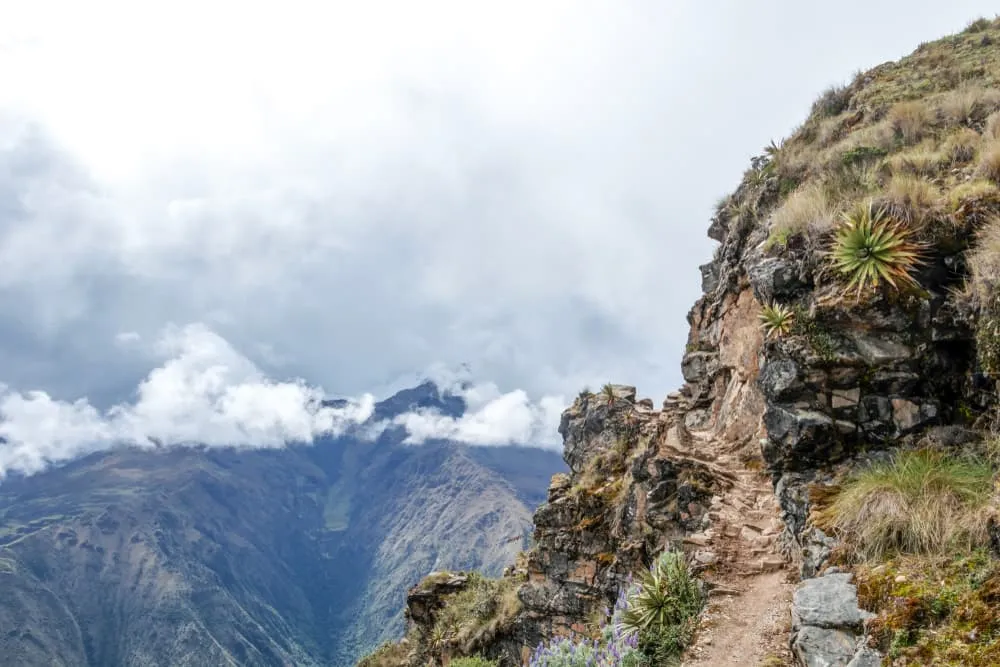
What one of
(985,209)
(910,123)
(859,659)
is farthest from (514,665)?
(910,123)

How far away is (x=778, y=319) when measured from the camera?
466 inches

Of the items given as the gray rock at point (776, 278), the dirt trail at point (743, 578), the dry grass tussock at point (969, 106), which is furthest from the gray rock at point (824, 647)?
the dry grass tussock at point (969, 106)

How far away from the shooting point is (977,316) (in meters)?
9.42

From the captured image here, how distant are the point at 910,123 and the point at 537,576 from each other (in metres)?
21.2

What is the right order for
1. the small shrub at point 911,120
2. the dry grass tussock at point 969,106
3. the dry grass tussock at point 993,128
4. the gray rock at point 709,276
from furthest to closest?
the gray rock at point 709,276
the small shrub at point 911,120
the dry grass tussock at point 969,106
the dry grass tussock at point 993,128

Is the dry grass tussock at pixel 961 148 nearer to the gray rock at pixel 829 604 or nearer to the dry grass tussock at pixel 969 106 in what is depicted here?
the dry grass tussock at pixel 969 106

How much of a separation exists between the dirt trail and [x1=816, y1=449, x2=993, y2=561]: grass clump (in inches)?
79.1

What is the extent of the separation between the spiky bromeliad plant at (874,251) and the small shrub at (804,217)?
800 millimetres

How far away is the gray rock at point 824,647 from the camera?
272 inches

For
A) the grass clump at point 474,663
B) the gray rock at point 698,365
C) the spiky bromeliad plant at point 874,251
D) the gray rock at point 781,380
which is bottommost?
the grass clump at point 474,663

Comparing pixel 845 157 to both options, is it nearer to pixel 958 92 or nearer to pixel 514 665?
pixel 958 92

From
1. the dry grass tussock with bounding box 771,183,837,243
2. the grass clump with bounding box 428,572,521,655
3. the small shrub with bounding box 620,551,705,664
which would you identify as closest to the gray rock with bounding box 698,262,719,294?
the dry grass tussock with bounding box 771,183,837,243

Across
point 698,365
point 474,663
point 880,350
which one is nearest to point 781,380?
point 880,350

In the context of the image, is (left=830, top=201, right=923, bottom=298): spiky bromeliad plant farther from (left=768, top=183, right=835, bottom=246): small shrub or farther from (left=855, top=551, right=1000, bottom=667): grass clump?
(left=855, top=551, right=1000, bottom=667): grass clump
